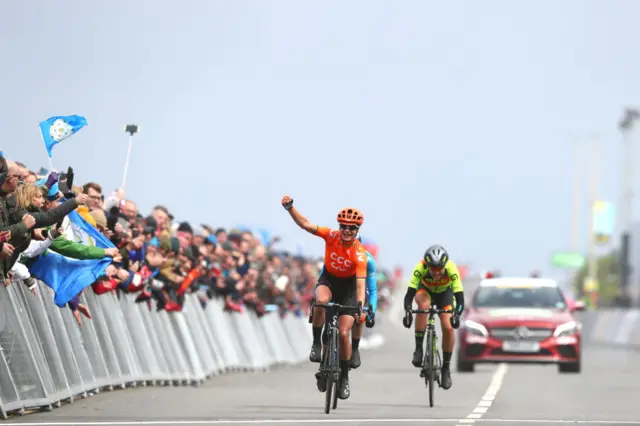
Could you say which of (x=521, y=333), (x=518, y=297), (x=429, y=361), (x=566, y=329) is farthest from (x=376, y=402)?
(x=518, y=297)

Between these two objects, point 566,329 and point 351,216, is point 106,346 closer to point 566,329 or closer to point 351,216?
point 351,216

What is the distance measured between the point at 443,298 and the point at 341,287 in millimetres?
3240

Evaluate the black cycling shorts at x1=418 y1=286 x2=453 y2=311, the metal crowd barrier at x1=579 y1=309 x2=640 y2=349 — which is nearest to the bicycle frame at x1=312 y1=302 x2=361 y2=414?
the black cycling shorts at x1=418 y1=286 x2=453 y2=311

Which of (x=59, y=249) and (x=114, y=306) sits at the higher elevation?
(x=59, y=249)

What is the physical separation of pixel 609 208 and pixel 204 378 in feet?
331

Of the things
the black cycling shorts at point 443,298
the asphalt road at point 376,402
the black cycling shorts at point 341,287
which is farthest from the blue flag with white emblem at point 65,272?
the black cycling shorts at point 443,298

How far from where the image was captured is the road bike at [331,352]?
18.9 meters

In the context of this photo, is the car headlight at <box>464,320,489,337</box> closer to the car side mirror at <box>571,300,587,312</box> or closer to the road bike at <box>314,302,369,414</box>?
the car side mirror at <box>571,300,587,312</box>

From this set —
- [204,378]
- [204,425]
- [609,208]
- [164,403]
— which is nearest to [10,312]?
[204,425]

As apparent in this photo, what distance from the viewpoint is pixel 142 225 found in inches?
927

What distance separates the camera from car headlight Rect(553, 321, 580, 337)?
31.8 metres

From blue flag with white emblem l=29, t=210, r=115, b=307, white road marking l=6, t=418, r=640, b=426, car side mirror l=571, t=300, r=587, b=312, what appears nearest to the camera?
white road marking l=6, t=418, r=640, b=426

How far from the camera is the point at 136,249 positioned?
75.0 ft

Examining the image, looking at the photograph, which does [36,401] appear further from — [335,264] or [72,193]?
[335,264]
